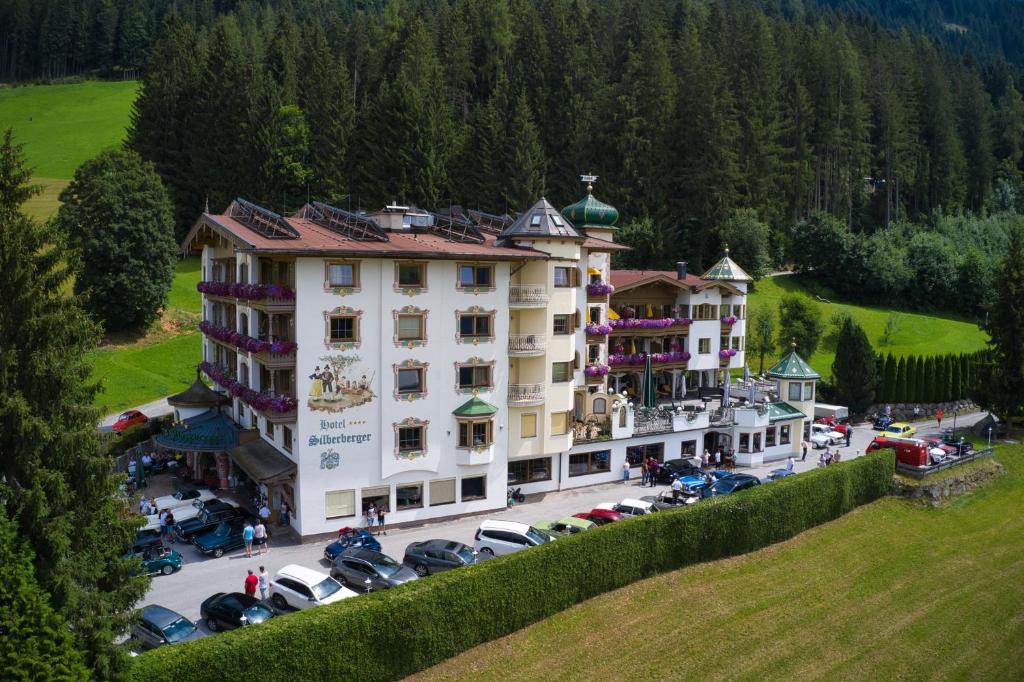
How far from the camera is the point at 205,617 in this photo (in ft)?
103

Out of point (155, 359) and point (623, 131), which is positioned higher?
point (623, 131)

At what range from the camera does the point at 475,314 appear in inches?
1752

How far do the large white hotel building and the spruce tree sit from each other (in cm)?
1670

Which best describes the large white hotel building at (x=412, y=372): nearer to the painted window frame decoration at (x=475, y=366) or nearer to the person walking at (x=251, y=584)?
A: the painted window frame decoration at (x=475, y=366)

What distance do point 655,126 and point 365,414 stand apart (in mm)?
63020

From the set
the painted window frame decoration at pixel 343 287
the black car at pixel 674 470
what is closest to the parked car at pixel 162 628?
the painted window frame decoration at pixel 343 287

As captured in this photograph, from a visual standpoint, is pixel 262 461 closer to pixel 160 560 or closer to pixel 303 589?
pixel 160 560

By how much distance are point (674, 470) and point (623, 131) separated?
5189cm

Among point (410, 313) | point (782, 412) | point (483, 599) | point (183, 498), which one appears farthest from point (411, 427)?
point (782, 412)

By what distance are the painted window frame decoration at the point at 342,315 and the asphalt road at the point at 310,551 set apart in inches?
365

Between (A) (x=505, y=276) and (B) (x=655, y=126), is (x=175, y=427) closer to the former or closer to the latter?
(A) (x=505, y=276)

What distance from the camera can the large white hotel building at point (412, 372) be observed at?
134 feet

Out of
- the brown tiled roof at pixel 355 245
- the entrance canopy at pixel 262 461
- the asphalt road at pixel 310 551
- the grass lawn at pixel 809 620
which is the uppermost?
the brown tiled roof at pixel 355 245

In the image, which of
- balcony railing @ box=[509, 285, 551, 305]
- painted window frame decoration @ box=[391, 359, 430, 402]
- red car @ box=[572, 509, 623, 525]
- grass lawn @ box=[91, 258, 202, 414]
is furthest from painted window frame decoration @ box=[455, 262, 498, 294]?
grass lawn @ box=[91, 258, 202, 414]
